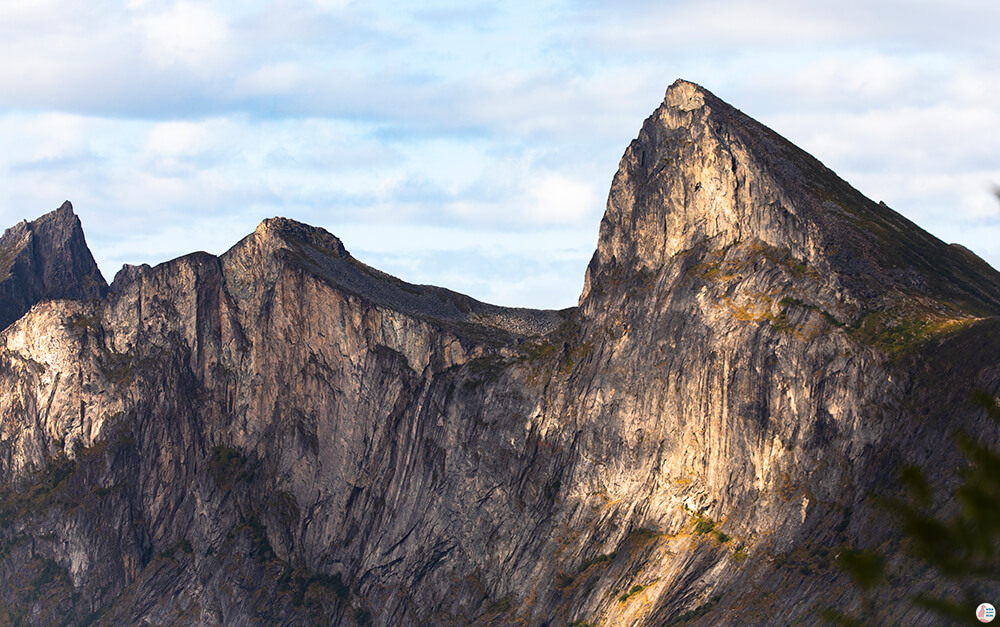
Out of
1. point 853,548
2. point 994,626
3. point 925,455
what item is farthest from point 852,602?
point 994,626

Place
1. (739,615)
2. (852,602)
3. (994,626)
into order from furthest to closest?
(739,615), (852,602), (994,626)

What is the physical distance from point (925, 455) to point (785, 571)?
27.6m

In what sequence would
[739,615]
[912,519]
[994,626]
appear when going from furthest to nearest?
[739,615] < [994,626] < [912,519]

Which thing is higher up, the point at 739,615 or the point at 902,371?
the point at 902,371

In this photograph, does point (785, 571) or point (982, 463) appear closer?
point (982, 463)

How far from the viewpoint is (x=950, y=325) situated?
199 m

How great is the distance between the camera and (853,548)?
18750 cm

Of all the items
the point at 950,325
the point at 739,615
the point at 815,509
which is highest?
the point at 950,325

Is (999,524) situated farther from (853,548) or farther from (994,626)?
(853,548)

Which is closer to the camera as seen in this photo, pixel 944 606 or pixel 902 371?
pixel 944 606

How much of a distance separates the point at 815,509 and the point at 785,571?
11275 millimetres

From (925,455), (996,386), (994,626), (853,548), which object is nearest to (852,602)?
(853,548)

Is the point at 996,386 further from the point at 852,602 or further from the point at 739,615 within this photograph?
the point at 739,615

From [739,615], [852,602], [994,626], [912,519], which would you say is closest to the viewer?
[912,519]
